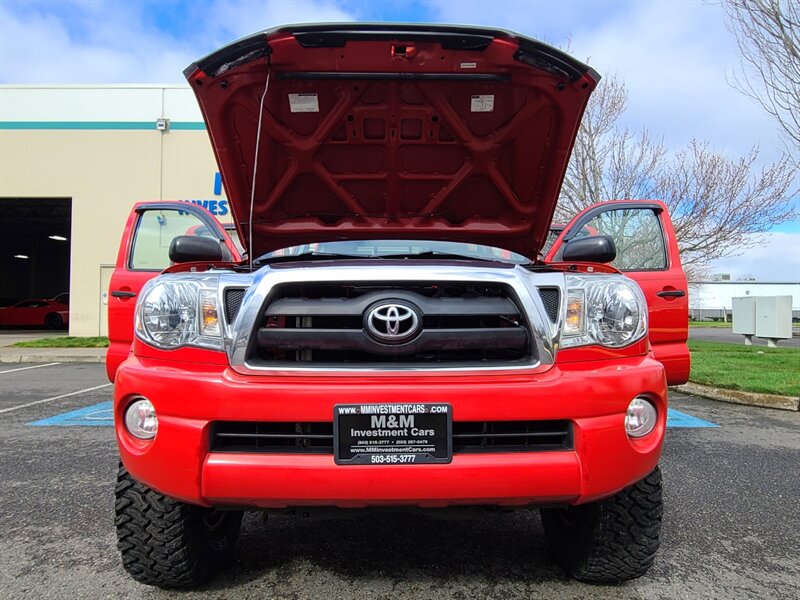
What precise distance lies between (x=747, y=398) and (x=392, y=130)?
5.88m

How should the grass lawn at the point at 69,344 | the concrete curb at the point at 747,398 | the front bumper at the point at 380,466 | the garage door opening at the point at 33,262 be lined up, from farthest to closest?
1. the garage door opening at the point at 33,262
2. the grass lawn at the point at 69,344
3. the concrete curb at the point at 747,398
4. the front bumper at the point at 380,466

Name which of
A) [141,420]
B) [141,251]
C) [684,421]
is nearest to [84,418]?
[141,251]

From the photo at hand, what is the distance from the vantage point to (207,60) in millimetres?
2318

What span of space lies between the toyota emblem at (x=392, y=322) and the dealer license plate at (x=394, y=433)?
0.76ft

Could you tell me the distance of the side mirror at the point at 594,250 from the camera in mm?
2584

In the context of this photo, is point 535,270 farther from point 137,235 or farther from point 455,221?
point 137,235

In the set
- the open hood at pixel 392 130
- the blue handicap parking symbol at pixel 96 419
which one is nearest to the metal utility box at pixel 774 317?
the blue handicap parking symbol at pixel 96 419

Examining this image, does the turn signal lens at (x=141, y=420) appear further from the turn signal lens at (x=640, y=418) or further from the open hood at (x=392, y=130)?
the turn signal lens at (x=640, y=418)

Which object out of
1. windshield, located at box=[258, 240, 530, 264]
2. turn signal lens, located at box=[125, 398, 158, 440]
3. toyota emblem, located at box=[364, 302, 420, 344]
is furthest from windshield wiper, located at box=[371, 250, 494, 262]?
turn signal lens, located at box=[125, 398, 158, 440]

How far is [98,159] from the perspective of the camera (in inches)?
631

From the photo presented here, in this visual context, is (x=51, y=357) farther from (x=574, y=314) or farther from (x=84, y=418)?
(x=574, y=314)

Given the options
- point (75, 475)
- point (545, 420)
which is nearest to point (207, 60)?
point (545, 420)

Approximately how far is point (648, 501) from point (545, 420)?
611mm

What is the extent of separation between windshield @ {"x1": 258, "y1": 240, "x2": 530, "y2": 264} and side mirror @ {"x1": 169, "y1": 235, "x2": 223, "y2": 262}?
0.82 ft
